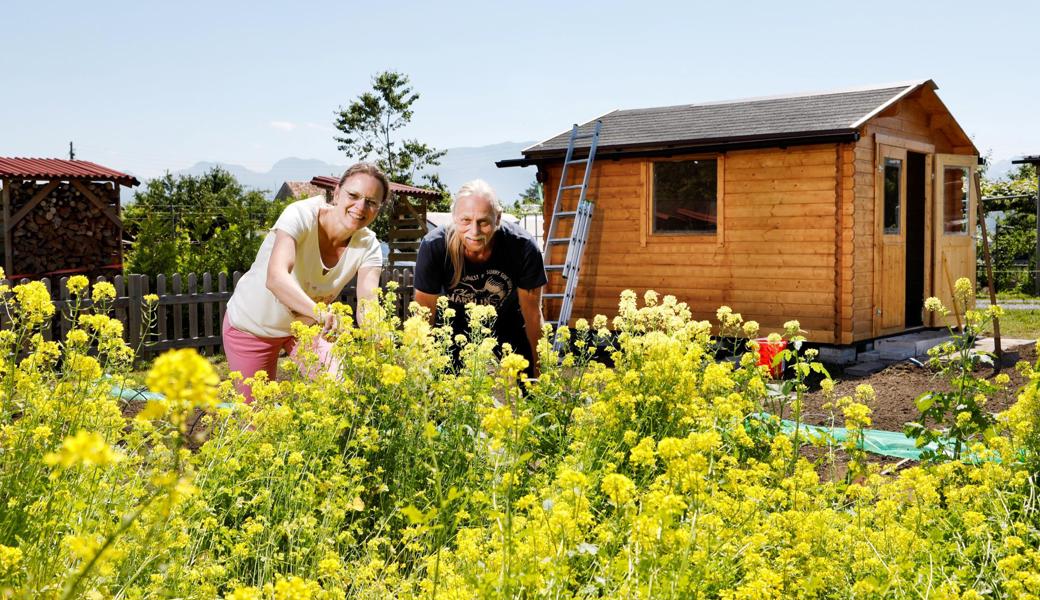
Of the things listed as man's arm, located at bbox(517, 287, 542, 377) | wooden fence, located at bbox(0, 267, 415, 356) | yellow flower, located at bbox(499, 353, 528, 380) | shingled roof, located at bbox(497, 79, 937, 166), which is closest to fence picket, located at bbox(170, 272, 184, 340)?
wooden fence, located at bbox(0, 267, 415, 356)

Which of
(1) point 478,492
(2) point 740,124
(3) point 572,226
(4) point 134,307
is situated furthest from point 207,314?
(1) point 478,492

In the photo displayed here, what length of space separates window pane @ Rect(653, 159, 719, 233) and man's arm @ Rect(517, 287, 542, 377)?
7.35 meters

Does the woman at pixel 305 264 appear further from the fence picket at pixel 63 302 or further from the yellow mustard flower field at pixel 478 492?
the fence picket at pixel 63 302

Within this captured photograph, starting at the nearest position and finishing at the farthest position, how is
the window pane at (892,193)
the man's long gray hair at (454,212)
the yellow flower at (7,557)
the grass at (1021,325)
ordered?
the yellow flower at (7,557) < the man's long gray hair at (454,212) < the window pane at (892,193) < the grass at (1021,325)

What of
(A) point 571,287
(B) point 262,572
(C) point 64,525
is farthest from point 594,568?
(A) point 571,287

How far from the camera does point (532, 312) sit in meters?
4.45

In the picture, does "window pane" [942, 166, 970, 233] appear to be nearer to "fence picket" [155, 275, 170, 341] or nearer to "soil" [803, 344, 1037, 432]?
A: "soil" [803, 344, 1037, 432]

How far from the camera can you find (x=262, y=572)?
8.04ft

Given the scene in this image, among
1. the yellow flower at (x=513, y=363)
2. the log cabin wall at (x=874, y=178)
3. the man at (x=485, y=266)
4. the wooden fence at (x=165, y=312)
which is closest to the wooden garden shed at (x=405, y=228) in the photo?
the wooden fence at (x=165, y=312)

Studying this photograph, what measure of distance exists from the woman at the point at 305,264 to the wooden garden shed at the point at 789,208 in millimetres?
7378

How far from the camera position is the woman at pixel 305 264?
3.91m

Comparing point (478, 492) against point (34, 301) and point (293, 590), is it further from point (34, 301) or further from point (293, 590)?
point (34, 301)

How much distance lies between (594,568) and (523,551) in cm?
46

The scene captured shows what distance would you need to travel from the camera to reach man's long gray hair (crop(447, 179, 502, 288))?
167 inches
